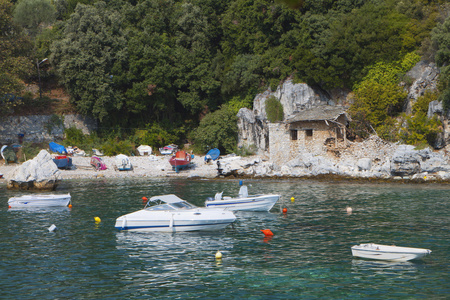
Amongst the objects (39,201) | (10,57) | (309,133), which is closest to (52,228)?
(39,201)

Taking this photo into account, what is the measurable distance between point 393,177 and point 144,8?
43429 mm

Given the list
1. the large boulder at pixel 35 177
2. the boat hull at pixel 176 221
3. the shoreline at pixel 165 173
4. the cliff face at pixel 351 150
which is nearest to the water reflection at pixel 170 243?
the boat hull at pixel 176 221

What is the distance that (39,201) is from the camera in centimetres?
3350

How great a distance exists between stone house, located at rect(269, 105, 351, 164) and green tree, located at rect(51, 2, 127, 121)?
2240 cm

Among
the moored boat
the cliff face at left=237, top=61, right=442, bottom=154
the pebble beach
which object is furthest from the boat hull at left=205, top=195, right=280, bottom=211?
the cliff face at left=237, top=61, right=442, bottom=154

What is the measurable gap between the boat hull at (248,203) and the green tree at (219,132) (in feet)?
92.1

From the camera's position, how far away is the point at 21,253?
2072cm

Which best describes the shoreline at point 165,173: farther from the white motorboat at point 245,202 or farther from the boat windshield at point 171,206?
the boat windshield at point 171,206

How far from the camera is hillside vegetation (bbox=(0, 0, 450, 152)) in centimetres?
5202

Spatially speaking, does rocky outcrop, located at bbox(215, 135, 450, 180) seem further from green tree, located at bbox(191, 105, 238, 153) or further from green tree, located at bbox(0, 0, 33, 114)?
green tree, located at bbox(0, 0, 33, 114)

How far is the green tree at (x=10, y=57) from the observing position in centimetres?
5208

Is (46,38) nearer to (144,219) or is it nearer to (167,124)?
(167,124)

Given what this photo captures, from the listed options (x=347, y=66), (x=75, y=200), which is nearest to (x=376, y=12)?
(x=347, y=66)

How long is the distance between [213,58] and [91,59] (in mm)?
17024
